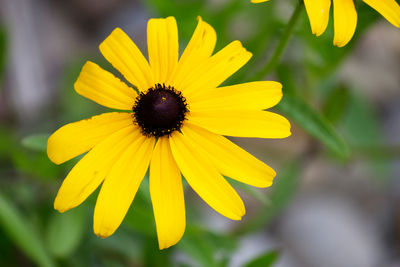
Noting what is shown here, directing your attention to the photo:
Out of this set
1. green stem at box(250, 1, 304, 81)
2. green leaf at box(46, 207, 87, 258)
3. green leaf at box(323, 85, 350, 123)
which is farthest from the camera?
green leaf at box(323, 85, 350, 123)

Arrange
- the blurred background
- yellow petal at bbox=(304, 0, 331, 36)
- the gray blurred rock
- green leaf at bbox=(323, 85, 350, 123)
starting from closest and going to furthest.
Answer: yellow petal at bbox=(304, 0, 331, 36), the blurred background, green leaf at bbox=(323, 85, 350, 123), the gray blurred rock

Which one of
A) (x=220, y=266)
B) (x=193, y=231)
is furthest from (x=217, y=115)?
(x=220, y=266)

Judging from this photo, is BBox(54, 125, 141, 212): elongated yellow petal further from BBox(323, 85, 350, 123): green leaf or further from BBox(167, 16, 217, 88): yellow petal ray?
BBox(323, 85, 350, 123): green leaf

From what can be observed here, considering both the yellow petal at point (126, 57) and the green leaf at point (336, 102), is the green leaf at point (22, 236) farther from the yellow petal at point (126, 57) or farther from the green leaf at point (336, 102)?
the green leaf at point (336, 102)

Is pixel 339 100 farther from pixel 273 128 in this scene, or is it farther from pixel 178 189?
pixel 178 189

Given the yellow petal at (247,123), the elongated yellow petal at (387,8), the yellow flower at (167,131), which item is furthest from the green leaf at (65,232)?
the elongated yellow petal at (387,8)

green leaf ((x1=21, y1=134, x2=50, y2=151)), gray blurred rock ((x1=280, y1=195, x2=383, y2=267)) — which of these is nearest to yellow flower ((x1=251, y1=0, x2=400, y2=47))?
green leaf ((x1=21, y1=134, x2=50, y2=151))

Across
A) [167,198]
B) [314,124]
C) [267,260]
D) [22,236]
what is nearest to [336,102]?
[314,124]
